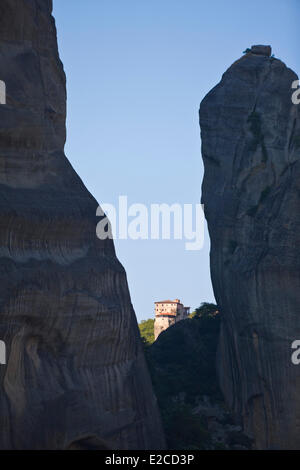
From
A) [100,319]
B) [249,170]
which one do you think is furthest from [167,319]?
[100,319]

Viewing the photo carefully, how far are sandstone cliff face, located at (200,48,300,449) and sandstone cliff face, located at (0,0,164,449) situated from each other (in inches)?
231

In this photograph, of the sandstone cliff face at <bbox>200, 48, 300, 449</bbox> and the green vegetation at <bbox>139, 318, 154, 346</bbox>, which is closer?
the sandstone cliff face at <bbox>200, 48, 300, 449</bbox>

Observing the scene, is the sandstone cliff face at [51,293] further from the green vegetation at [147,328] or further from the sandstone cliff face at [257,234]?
the green vegetation at [147,328]

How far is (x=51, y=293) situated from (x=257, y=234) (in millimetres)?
11797

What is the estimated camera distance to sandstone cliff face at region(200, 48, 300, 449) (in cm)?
3841

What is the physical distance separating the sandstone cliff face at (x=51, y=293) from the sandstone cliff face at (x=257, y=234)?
Answer: 231 inches

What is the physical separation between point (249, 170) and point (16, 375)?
16.2 m

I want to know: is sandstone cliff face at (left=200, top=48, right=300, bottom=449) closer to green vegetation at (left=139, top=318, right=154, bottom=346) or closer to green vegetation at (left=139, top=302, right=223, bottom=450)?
green vegetation at (left=139, top=302, right=223, bottom=450)

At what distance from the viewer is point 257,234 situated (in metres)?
40.5

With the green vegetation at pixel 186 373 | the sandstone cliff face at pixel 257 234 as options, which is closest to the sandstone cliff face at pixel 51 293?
the green vegetation at pixel 186 373

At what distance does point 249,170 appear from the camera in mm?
41938

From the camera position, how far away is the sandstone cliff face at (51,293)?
3047cm

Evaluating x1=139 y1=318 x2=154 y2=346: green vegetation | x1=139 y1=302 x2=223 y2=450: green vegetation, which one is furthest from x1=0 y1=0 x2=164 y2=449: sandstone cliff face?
x1=139 y1=318 x2=154 y2=346: green vegetation

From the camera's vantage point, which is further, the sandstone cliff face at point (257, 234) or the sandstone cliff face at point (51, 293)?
the sandstone cliff face at point (257, 234)
